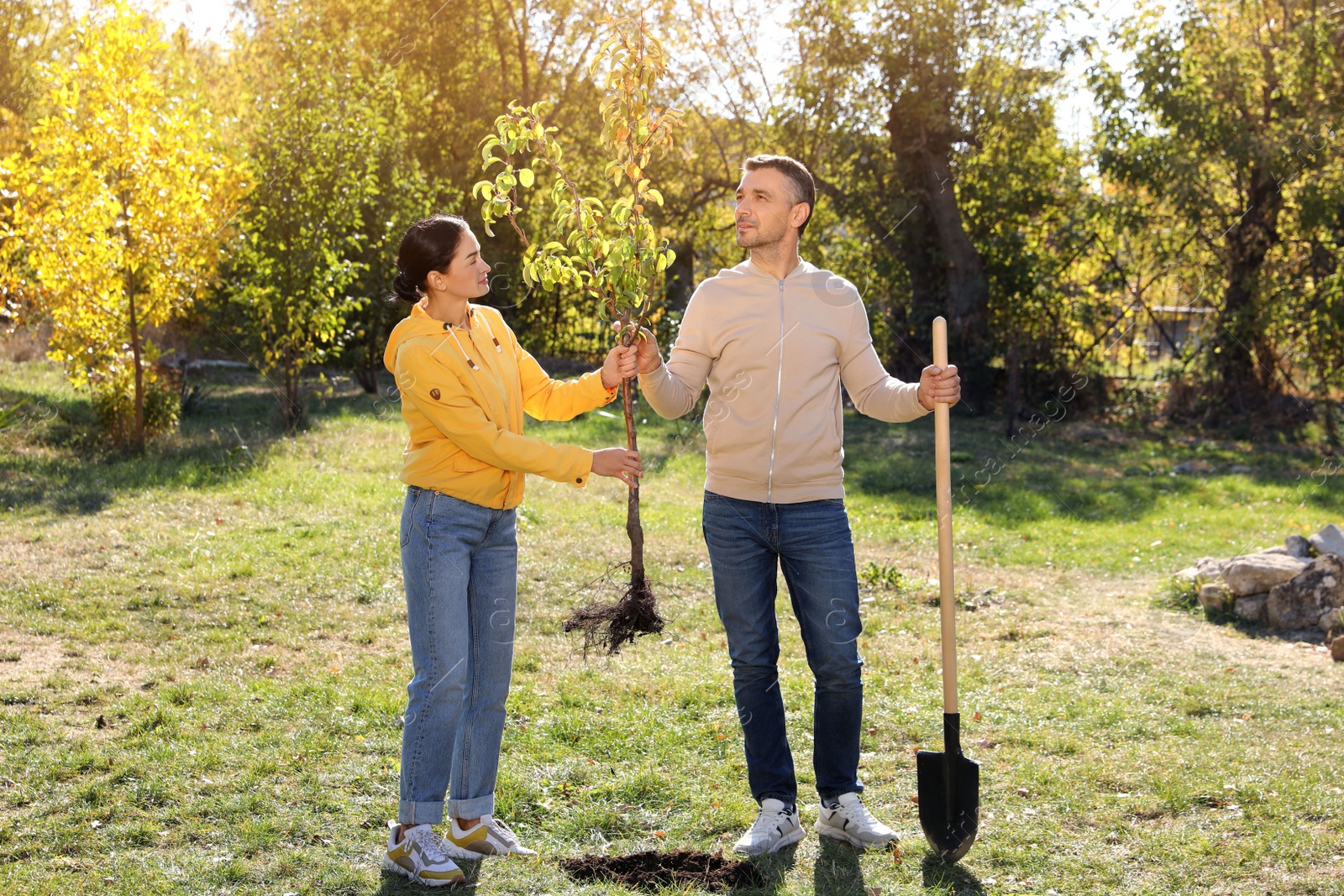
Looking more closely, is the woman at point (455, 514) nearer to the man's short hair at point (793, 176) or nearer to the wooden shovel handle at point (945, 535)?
the man's short hair at point (793, 176)

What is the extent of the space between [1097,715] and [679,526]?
4418mm

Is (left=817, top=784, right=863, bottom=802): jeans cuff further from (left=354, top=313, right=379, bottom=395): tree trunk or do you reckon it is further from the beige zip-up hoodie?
(left=354, top=313, right=379, bottom=395): tree trunk

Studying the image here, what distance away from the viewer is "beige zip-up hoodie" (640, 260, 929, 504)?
357cm

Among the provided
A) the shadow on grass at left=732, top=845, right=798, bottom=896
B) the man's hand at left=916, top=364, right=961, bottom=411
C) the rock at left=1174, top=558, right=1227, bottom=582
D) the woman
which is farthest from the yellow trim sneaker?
the rock at left=1174, top=558, right=1227, bottom=582

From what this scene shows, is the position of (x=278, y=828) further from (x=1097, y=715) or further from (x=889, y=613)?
(x=889, y=613)

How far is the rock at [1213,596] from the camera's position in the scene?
23.4 ft

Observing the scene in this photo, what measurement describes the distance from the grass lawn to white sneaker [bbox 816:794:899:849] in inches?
2.2

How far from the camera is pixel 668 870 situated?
3.59 metres

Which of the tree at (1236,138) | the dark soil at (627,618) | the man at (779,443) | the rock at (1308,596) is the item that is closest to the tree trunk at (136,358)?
the dark soil at (627,618)

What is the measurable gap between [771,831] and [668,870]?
35 cm

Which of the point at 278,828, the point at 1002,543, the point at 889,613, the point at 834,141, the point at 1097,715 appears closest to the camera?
the point at 278,828

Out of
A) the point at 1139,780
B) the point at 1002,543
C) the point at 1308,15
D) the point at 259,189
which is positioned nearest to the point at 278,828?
the point at 1139,780

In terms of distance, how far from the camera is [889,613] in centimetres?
709

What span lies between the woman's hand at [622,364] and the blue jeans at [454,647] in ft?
1.71
